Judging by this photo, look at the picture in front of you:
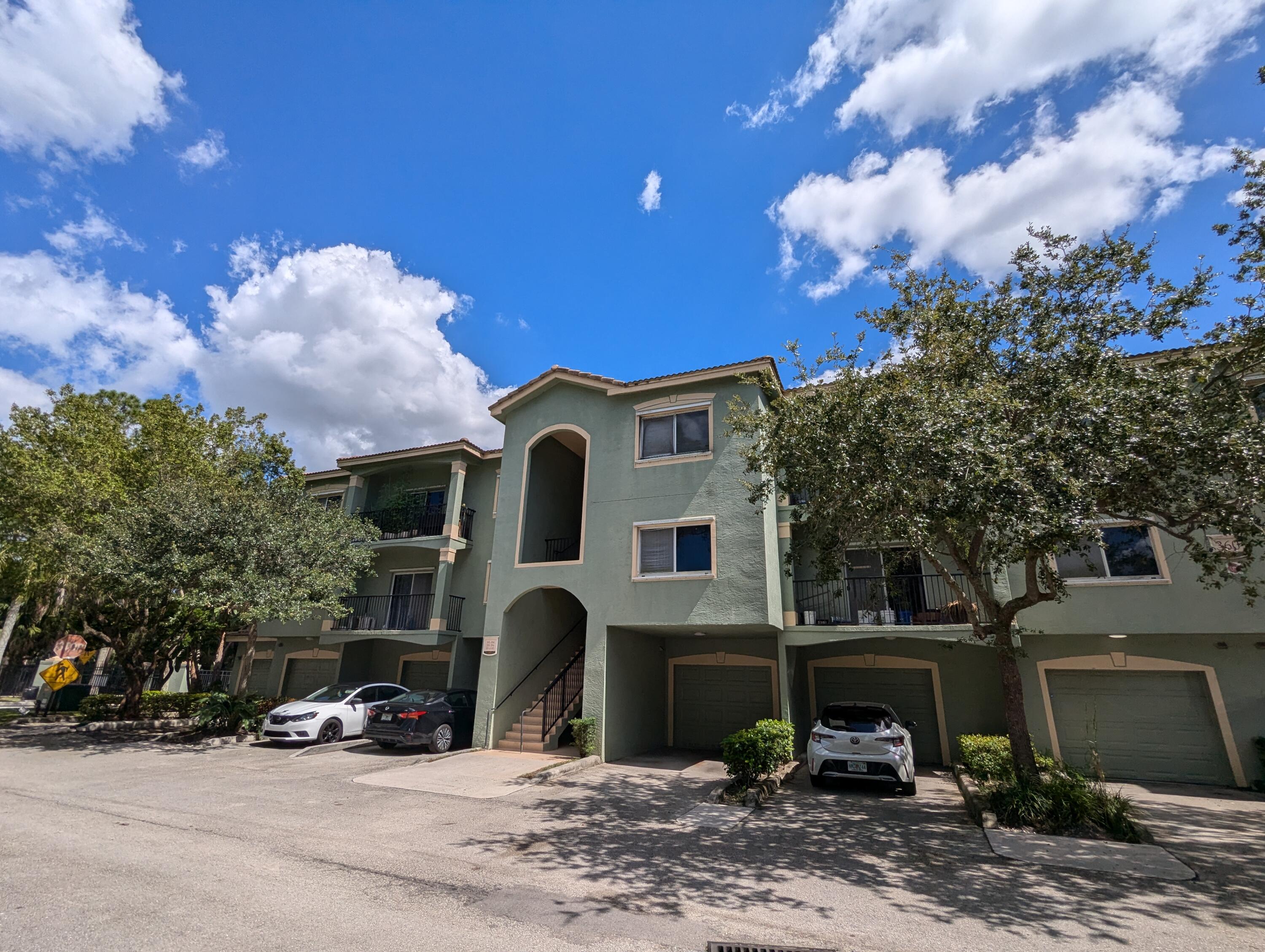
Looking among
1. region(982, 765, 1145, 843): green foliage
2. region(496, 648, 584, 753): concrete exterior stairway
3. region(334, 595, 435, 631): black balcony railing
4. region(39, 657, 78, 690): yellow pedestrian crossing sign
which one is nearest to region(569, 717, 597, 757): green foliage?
region(496, 648, 584, 753): concrete exterior stairway

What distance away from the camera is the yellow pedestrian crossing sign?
15383 millimetres

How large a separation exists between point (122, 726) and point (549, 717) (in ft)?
41.4

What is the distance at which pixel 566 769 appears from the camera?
39.4 ft

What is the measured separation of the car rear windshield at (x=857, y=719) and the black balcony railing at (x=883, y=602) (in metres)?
2.41

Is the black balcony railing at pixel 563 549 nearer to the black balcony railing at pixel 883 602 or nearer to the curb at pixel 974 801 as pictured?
the black balcony railing at pixel 883 602

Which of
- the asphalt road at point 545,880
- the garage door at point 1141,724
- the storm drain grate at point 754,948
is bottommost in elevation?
the storm drain grate at point 754,948

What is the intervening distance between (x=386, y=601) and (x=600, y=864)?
617 inches

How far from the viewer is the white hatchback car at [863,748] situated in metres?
10.7

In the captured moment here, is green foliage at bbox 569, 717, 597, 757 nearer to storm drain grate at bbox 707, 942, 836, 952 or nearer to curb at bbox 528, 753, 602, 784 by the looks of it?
curb at bbox 528, 753, 602, 784

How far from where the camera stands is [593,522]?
15.2m

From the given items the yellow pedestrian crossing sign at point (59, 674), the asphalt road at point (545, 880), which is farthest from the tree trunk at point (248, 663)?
the asphalt road at point (545, 880)

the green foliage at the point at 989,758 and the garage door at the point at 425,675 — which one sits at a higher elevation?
the garage door at the point at 425,675

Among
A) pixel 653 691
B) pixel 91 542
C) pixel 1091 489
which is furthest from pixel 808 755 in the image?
pixel 91 542

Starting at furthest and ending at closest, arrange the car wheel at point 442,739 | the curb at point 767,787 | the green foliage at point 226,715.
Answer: the green foliage at point 226,715, the car wheel at point 442,739, the curb at point 767,787
